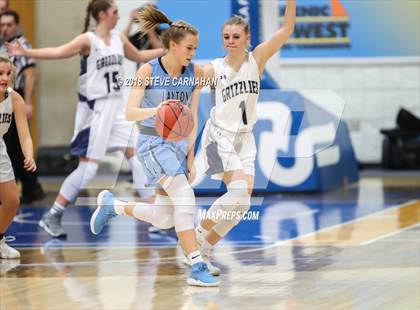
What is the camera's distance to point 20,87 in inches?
420

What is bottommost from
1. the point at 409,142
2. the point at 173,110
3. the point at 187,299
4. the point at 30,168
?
the point at 409,142

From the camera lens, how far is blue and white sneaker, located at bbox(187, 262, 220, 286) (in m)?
6.52

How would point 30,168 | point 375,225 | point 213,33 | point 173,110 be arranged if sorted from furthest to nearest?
point 213,33 < point 375,225 < point 30,168 < point 173,110

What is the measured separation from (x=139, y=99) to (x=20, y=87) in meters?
4.49

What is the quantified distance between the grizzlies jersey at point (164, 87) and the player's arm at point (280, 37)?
532mm

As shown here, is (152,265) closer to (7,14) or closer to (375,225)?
(375,225)

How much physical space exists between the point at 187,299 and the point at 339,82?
9739 mm

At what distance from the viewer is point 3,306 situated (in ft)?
19.6

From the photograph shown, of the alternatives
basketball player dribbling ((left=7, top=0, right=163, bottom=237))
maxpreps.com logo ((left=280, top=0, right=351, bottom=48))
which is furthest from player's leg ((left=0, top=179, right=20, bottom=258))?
maxpreps.com logo ((left=280, top=0, right=351, bottom=48))

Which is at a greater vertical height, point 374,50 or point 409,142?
point 374,50

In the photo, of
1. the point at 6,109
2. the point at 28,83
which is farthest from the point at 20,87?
the point at 6,109

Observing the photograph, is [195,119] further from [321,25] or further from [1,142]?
[321,25]

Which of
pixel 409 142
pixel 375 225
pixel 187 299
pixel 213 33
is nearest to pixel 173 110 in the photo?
pixel 187 299

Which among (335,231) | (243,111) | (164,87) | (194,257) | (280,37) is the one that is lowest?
(335,231)
